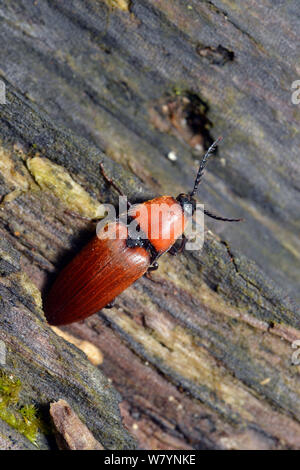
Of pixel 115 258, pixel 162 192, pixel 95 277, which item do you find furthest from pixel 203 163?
pixel 95 277

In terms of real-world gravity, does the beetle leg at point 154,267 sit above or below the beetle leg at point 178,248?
below

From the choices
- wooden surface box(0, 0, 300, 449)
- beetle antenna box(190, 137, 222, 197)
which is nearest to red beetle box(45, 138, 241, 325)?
beetle antenna box(190, 137, 222, 197)

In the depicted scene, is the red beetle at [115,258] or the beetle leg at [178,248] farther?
the beetle leg at [178,248]

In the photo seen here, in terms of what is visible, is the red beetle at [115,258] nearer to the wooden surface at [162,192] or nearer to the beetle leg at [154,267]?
the beetle leg at [154,267]

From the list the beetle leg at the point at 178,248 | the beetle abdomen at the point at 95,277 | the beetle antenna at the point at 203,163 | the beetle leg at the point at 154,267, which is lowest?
the beetle abdomen at the point at 95,277

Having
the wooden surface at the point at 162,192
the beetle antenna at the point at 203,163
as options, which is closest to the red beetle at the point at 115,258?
the beetle antenna at the point at 203,163

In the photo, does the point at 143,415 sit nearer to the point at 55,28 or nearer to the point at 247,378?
the point at 247,378

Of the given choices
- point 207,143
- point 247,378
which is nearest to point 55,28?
point 207,143

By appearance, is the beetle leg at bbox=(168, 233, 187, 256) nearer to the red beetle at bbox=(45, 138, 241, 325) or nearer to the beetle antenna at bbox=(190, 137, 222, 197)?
the red beetle at bbox=(45, 138, 241, 325)
